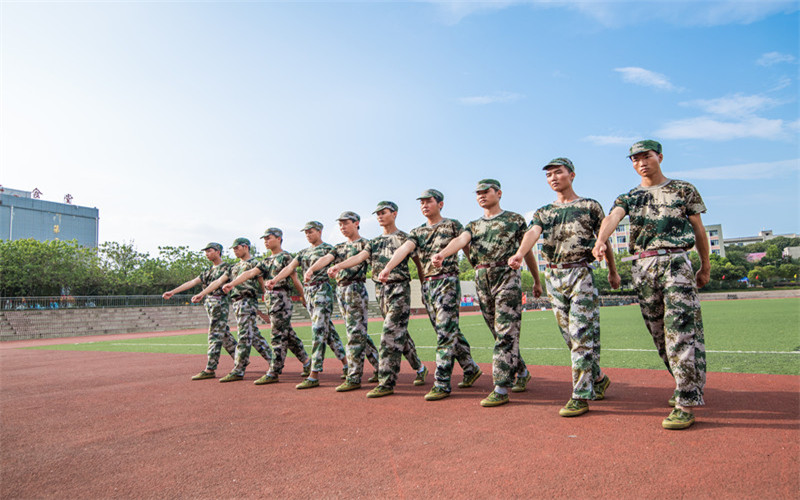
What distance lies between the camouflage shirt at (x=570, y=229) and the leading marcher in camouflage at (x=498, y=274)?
1.03 feet

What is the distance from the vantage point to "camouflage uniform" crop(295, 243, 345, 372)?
23.3 feet

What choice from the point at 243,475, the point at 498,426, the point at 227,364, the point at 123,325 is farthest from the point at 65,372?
the point at 123,325

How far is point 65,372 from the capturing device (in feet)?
33.3

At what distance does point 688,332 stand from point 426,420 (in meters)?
2.35

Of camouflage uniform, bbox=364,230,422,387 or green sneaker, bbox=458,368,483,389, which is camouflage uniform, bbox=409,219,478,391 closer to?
green sneaker, bbox=458,368,483,389

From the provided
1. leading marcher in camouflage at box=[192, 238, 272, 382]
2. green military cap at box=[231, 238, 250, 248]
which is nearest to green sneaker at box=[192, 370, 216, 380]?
leading marcher in camouflage at box=[192, 238, 272, 382]

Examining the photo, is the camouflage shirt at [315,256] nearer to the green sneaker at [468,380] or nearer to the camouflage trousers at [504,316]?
the green sneaker at [468,380]

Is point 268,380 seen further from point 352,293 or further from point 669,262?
point 669,262

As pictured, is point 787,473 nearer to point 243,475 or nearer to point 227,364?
point 243,475

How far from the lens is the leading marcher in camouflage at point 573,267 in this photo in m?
4.57

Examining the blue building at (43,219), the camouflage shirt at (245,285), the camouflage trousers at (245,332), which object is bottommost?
the camouflage trousers at (245,332)

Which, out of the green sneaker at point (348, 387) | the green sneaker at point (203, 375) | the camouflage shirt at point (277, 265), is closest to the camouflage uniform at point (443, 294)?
the green sneaker at point (348, 387)

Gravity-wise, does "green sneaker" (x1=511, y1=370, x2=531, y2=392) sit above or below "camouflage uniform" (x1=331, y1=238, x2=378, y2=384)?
below

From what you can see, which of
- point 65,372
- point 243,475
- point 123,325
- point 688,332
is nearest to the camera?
point 243,475
